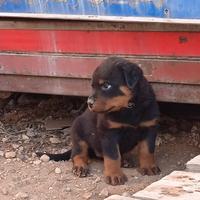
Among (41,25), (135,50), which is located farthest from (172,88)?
(41,25)

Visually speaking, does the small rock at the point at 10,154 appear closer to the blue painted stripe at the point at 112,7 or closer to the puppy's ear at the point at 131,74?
the blue painted stripe at the point at 112,7

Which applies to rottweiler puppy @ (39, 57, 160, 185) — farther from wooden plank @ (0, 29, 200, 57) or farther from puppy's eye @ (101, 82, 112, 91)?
wooden plank @ (0, 29, 200, 57)

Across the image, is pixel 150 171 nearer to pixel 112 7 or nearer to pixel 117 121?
pixel 117 121

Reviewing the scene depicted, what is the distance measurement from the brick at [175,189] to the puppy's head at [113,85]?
1.60 meters

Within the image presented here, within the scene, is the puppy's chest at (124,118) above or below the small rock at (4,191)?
above

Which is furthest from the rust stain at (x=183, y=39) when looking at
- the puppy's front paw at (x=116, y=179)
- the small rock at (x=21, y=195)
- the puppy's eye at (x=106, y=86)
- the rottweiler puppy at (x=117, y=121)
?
the small rock at (x=21, y=195)

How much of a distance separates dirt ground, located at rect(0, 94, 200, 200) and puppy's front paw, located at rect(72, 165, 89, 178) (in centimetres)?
5

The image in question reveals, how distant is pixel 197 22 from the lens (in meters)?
5.13

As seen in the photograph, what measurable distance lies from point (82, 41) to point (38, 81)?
2.47ft

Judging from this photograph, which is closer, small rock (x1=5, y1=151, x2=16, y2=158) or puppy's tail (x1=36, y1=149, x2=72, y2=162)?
puppy's tail (x1=36, y1=149, x2=72, y2=162)

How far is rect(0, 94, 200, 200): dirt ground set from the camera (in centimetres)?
530

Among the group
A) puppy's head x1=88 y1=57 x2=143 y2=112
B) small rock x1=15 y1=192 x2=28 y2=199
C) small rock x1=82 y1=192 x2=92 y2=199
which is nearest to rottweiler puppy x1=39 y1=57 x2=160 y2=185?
puppy's head x1=88 y1=57 x2=143 y2=112

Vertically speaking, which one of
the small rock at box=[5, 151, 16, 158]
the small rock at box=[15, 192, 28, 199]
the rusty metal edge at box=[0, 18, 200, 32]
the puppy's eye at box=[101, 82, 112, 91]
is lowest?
the small rock at box=[5, 151, 16, 158]

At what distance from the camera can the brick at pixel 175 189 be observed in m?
3.27
